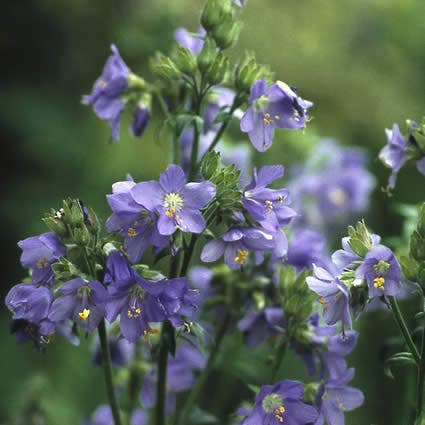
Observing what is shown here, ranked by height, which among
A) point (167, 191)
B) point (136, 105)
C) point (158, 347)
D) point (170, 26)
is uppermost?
point (170, 26)

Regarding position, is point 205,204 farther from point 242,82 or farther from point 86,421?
point 86,421

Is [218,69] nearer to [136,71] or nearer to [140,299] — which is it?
[140,299]

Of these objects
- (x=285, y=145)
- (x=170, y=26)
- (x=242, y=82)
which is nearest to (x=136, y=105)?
(x=242, y=82)

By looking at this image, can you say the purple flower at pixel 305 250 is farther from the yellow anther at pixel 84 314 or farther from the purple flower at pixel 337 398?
the yellow anther at pixel 84 314

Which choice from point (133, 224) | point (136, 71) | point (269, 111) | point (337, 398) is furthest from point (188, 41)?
point (136, 71)

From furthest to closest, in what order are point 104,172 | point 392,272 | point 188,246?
point 104,172
point 188,246
point 392,272

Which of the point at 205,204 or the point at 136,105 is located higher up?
the point at 136,105
